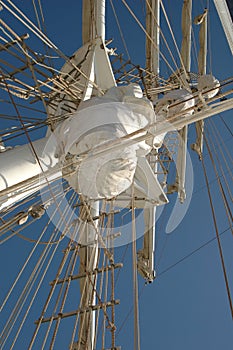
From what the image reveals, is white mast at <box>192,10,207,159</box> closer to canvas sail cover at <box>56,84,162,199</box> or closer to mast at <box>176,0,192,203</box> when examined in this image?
mast at <box>176,0,192,203</box>

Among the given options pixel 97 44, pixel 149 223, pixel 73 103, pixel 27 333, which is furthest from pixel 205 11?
pixel 27 333

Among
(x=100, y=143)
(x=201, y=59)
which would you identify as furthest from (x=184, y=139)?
(x=100, y=143)

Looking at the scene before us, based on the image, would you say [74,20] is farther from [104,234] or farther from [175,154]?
[104,234]

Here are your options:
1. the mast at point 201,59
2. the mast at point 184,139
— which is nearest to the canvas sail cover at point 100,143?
the mast at point 184,139

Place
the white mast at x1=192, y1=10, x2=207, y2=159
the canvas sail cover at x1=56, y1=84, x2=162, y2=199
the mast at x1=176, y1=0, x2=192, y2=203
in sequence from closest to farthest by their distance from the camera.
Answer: the canvas sail cover at x1=56, y1=84, x2=162, y2=199, the mast at x1=176, y1=0, x2=192, y2=203, the white mast at x1=192, y1=10, x2=207, y2=159

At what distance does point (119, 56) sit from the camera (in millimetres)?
7066

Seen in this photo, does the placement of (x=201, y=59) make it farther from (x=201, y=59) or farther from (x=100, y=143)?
(x=100, y=143)

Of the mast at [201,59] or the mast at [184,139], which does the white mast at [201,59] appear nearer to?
the mast at [201,59]

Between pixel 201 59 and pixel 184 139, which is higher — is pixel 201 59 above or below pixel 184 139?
above

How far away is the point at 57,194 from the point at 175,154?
147 inches

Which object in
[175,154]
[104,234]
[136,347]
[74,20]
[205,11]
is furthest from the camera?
[74,20]

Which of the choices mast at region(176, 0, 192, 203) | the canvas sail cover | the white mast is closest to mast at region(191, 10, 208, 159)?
the white mast

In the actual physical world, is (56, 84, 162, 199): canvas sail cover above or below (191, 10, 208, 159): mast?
below

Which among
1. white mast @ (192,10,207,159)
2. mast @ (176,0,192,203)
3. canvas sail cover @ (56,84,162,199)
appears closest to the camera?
canvas sail cover @ (56,84,162,199)
